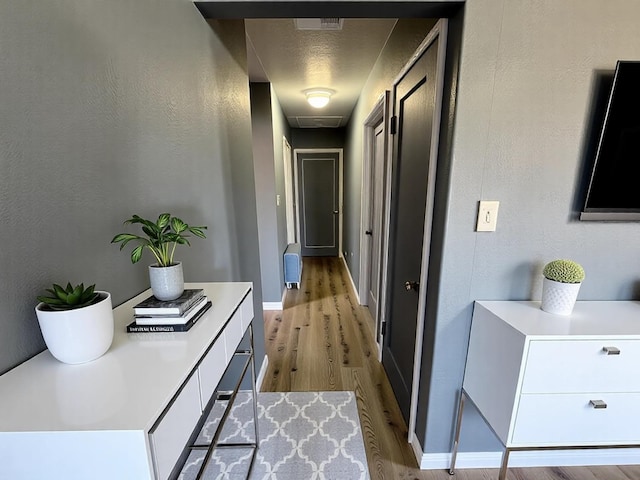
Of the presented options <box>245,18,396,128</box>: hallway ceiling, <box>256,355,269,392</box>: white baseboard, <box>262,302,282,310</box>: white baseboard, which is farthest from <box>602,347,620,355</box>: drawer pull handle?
<box>262,302,282,310</box>: white baseboard

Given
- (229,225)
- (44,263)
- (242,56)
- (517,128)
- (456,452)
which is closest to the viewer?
(44,263)

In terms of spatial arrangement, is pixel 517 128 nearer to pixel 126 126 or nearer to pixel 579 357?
pixel 579 357

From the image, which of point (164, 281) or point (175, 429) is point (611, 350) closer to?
point (175, 429)

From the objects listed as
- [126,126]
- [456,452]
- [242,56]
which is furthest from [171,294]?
[242,56]

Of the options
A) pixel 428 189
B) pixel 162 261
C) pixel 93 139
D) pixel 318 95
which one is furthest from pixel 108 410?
pixel 318 95

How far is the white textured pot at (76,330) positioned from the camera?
1.93ft

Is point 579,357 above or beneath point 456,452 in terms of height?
above

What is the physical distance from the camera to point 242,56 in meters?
1.84

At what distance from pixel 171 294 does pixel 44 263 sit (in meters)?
0.29

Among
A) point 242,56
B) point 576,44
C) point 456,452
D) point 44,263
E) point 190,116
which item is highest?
point 242,56

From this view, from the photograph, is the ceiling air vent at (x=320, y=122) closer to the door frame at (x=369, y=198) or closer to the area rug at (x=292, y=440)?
the door frame at (x=369, y=198)

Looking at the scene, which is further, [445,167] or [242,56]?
[242,56]

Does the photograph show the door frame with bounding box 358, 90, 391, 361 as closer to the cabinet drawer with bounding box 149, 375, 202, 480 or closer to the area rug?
the area rug

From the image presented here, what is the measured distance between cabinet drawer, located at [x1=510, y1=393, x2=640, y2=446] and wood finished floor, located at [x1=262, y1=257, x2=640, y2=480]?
1.71 ft
